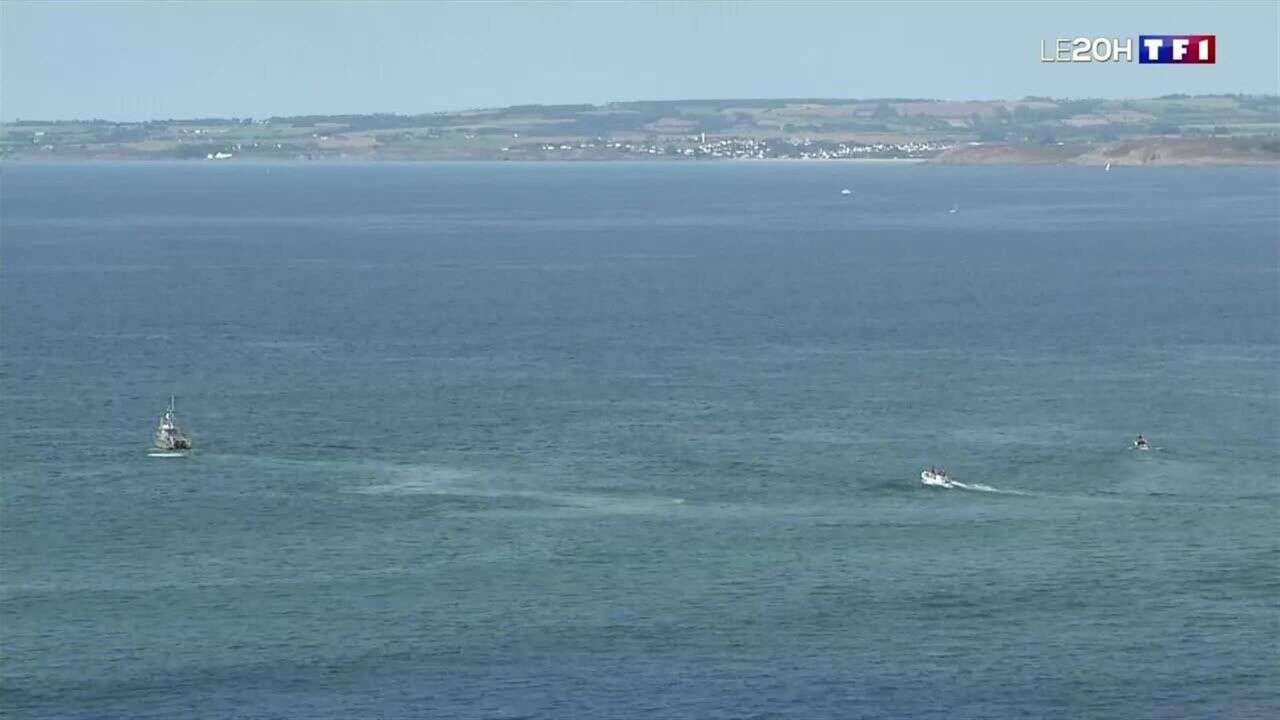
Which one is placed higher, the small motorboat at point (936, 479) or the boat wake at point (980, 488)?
the small motorboat at point (936, 479)

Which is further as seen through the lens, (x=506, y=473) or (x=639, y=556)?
(x=506, y=473)

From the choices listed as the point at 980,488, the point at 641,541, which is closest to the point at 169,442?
the point at 641,541

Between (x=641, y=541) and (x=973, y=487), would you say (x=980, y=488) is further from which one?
(x=641, y=541)

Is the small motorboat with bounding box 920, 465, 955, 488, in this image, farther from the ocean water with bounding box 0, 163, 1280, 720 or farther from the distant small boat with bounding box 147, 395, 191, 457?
the distant small boat with bounding box 147, 395, 191, 457

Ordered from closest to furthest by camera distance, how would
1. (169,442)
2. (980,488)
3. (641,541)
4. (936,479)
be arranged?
(641,541) → (980,488) → (936,479) → (169,442)

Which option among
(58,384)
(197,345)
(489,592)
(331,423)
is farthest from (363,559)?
(197,345)

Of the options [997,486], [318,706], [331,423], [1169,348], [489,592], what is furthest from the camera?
[1169,348]

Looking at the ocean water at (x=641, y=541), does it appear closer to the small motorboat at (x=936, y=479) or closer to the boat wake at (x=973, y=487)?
the boat wake at (x=973, y=487)

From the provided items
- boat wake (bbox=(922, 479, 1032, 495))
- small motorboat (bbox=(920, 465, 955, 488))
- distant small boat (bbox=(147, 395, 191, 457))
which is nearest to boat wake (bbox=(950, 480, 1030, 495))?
boat wake (bbox=(922, 479, 1032, 495))

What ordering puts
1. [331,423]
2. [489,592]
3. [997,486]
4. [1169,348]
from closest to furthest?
[489,592]
[997,486]
[331,423]
[1169,348]

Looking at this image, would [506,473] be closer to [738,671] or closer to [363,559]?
[363,559]

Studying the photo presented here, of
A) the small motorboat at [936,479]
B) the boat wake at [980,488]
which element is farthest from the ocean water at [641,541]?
the small motorboat at [936,479]
